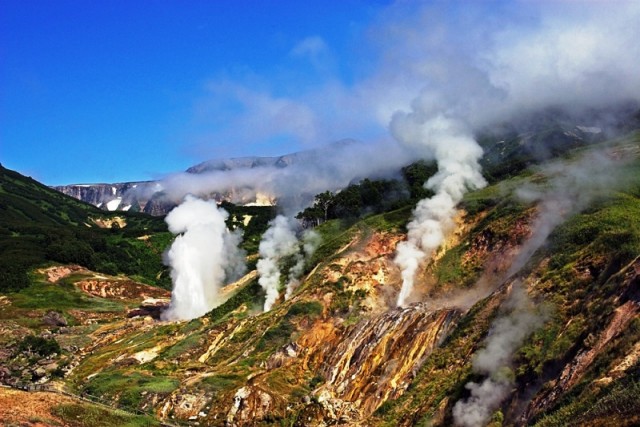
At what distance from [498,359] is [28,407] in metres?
25.7

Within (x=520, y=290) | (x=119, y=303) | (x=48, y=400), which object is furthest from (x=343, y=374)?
(x=119, y=303)

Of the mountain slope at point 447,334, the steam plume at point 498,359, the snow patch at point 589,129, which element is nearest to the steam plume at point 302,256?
the mountain slope at point 447,334

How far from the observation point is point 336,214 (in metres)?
83.2

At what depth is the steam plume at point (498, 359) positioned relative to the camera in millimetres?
26344

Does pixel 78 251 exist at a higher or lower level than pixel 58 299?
higher

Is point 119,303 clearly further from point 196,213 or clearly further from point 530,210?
point 530,210

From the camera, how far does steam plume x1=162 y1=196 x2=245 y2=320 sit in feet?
244

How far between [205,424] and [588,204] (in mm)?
31381

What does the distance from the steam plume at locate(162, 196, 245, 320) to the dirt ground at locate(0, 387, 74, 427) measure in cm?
3760

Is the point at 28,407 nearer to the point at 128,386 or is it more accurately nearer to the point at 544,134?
the point at 128,386

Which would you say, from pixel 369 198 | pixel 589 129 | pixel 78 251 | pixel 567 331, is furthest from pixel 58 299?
pixel 589 129

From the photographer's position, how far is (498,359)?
2878cm

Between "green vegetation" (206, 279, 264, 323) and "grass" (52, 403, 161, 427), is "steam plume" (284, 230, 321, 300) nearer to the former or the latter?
"green vegetation" (206, 279, 264, 323)

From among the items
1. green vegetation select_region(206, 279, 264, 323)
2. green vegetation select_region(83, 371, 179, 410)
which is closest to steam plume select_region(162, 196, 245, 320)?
green vegetation select_region(206, 279, 264, 323)
